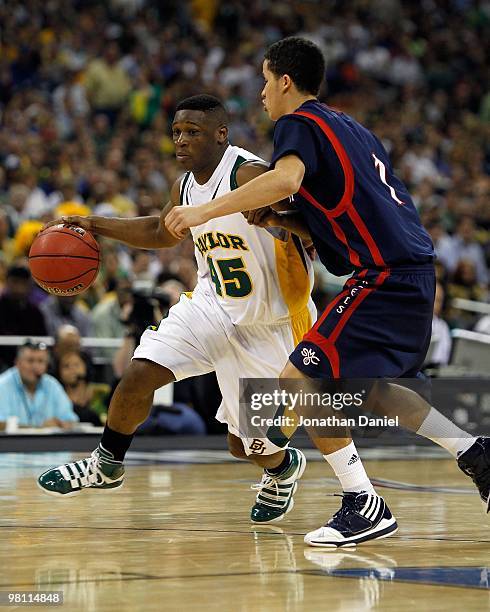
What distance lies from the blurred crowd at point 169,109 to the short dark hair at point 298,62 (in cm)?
482

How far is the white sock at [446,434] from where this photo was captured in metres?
5.20

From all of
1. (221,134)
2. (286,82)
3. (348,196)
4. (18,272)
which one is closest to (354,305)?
(348,196)

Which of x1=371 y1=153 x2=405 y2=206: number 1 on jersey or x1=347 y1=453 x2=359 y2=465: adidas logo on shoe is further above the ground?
x1=371 y1=153 x2=405 y2=206: number 1 on jersey

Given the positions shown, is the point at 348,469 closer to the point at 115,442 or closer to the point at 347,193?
the point at 347,193

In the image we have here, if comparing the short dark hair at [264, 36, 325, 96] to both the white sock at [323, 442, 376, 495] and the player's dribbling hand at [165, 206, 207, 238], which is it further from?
the white sock at [323, 442, 376, 495]

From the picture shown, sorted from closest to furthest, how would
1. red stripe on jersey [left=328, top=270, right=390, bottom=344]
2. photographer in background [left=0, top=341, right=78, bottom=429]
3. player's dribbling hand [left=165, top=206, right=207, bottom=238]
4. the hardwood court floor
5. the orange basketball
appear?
1. the hardwood court floor
2. player's dribbling hand [left=165, top=206, right=207, bottom=238]
3. red stripe on jersey [left=328, top=270, right=390, bottom=344]
4. the orange basketball
5. photographer in background [left=0, top=341, right=78, bottom=429]

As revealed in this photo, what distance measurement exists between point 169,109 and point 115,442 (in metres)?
11.3

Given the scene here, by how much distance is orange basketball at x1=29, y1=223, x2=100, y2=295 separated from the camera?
5766 millimetres

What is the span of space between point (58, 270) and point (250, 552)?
1.74 meters

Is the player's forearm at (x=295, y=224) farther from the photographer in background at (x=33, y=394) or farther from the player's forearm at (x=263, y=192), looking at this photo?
the photographer in background at (x=33, y=394)

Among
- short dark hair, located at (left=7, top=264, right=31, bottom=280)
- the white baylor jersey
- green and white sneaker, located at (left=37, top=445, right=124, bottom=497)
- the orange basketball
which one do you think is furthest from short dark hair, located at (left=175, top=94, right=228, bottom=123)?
short dark hair, located at (left=7, top=264, right=31, bottom=280)

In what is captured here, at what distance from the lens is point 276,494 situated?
596 cm

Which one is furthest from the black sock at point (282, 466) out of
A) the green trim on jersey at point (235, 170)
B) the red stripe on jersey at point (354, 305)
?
the green trim on jersey at point (235, 170)

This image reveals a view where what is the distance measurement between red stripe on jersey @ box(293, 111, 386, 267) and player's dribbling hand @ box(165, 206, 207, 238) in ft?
1.87
